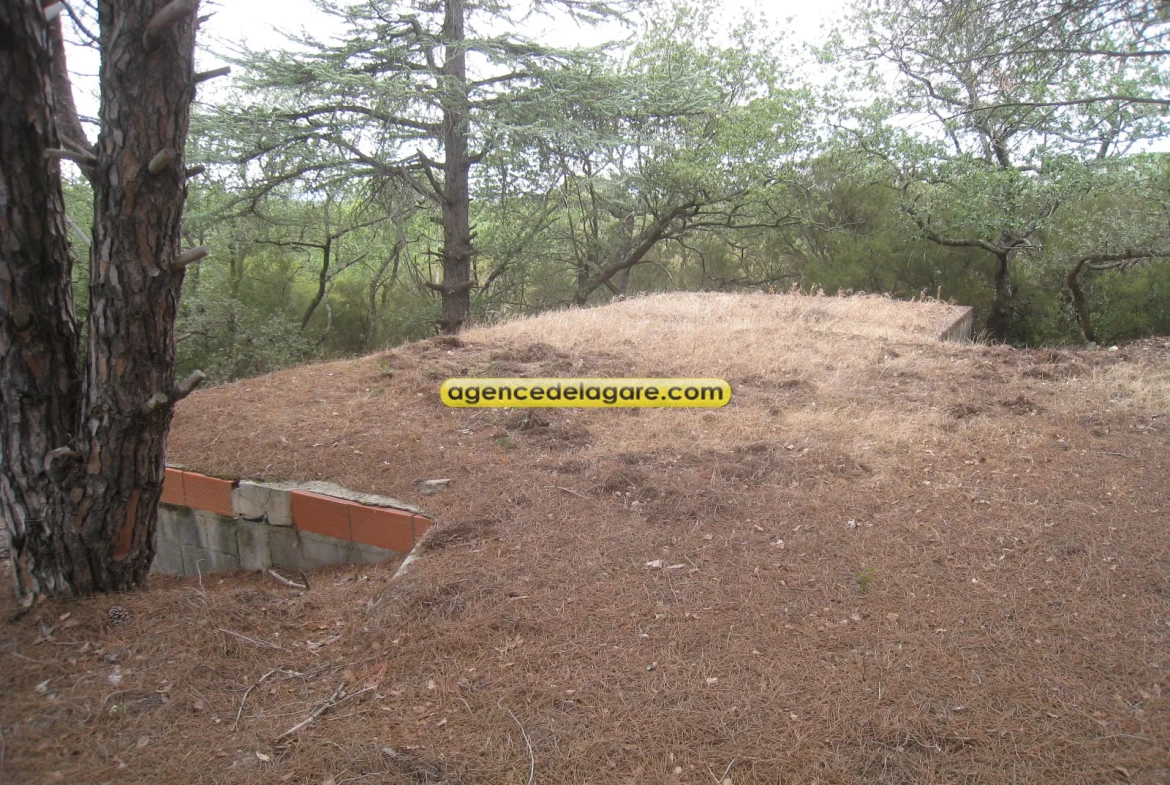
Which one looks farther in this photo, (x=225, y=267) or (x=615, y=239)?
(x=615, y=239)

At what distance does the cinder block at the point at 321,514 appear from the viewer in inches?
142

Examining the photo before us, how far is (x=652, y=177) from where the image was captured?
14.0 metres

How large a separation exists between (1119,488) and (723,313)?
5.15 meters

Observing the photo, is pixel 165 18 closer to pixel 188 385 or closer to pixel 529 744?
pixel 188 385

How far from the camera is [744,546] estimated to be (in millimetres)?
3086

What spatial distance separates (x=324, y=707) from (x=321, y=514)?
63.3 inches

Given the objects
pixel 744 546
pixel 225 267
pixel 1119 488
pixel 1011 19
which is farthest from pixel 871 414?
pixel 225 267

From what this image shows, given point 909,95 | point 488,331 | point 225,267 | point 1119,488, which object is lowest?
point 1119,488

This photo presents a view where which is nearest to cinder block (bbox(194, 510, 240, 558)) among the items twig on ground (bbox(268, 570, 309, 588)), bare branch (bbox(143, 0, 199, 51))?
twig on ground (bbox(268, 570, 309, 588))

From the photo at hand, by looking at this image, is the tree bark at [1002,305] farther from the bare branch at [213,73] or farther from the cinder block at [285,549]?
the bare branch at [213,73]

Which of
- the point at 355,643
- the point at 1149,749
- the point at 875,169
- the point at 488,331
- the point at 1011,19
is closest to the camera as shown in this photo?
the point at 1149,749

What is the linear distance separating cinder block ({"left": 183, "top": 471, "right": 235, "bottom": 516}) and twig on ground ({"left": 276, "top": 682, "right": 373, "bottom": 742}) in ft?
6.65

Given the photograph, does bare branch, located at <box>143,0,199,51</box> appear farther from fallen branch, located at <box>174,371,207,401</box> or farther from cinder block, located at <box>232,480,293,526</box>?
cinder block, located at <box>232,480,293,526</box>

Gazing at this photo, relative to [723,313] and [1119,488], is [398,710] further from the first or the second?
[723,313]
